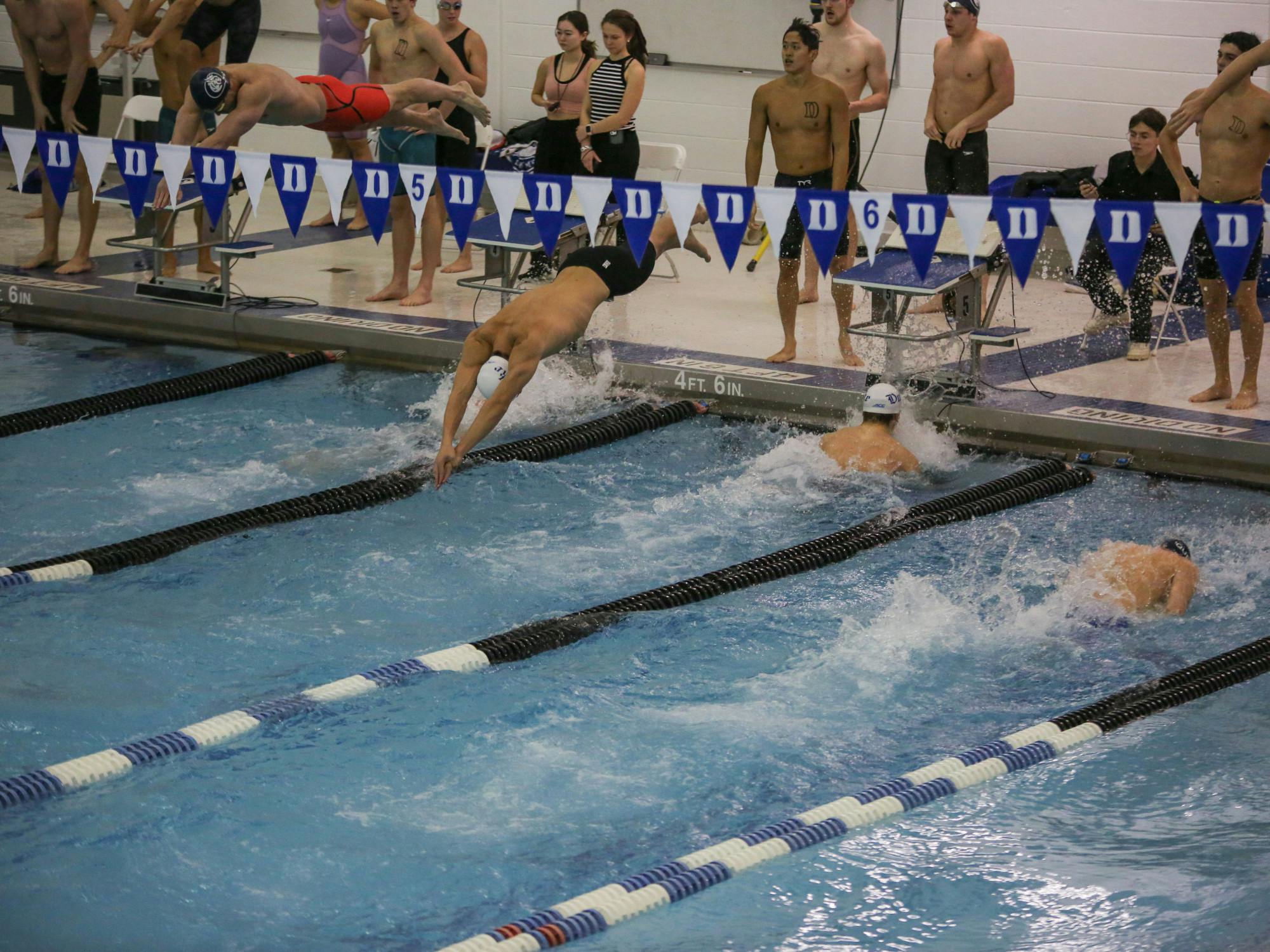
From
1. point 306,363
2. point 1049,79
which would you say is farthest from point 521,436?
point 1049,79

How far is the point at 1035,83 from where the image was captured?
10523mm

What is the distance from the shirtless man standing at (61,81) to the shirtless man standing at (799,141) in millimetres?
3994

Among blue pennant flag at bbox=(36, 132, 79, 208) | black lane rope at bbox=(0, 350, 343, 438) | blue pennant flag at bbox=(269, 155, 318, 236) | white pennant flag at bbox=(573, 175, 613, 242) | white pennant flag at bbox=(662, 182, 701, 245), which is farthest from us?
blue pennant flag at bbox=(36, 132, 79, 208)

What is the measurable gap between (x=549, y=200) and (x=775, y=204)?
3.56ft

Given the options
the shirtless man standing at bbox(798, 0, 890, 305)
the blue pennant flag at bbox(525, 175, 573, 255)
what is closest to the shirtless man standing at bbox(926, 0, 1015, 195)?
the shirtless man standing at bbox(798, 0, 890, 305)

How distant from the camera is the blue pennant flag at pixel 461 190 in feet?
24.1

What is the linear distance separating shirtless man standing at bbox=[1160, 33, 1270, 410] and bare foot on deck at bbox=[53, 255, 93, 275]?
20.3 feet

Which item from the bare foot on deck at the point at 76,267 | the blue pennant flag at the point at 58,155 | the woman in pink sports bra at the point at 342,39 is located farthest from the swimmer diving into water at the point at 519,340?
the bare foot on deck at the point at 76,267

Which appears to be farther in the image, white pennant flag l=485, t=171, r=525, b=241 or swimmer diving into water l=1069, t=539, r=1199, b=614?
white pennant flag l=485, t=171, r=525, b=241

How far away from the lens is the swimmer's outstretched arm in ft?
21.1

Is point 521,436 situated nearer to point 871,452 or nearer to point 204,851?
point 871,452

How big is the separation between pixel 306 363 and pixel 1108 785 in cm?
519

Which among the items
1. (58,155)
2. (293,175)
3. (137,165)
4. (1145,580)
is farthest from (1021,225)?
(58,155)

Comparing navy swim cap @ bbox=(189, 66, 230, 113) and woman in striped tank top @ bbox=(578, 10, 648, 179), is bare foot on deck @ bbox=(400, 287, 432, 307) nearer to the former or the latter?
woman in striped tank top @ bbox=(578, 10, 648, 179)
